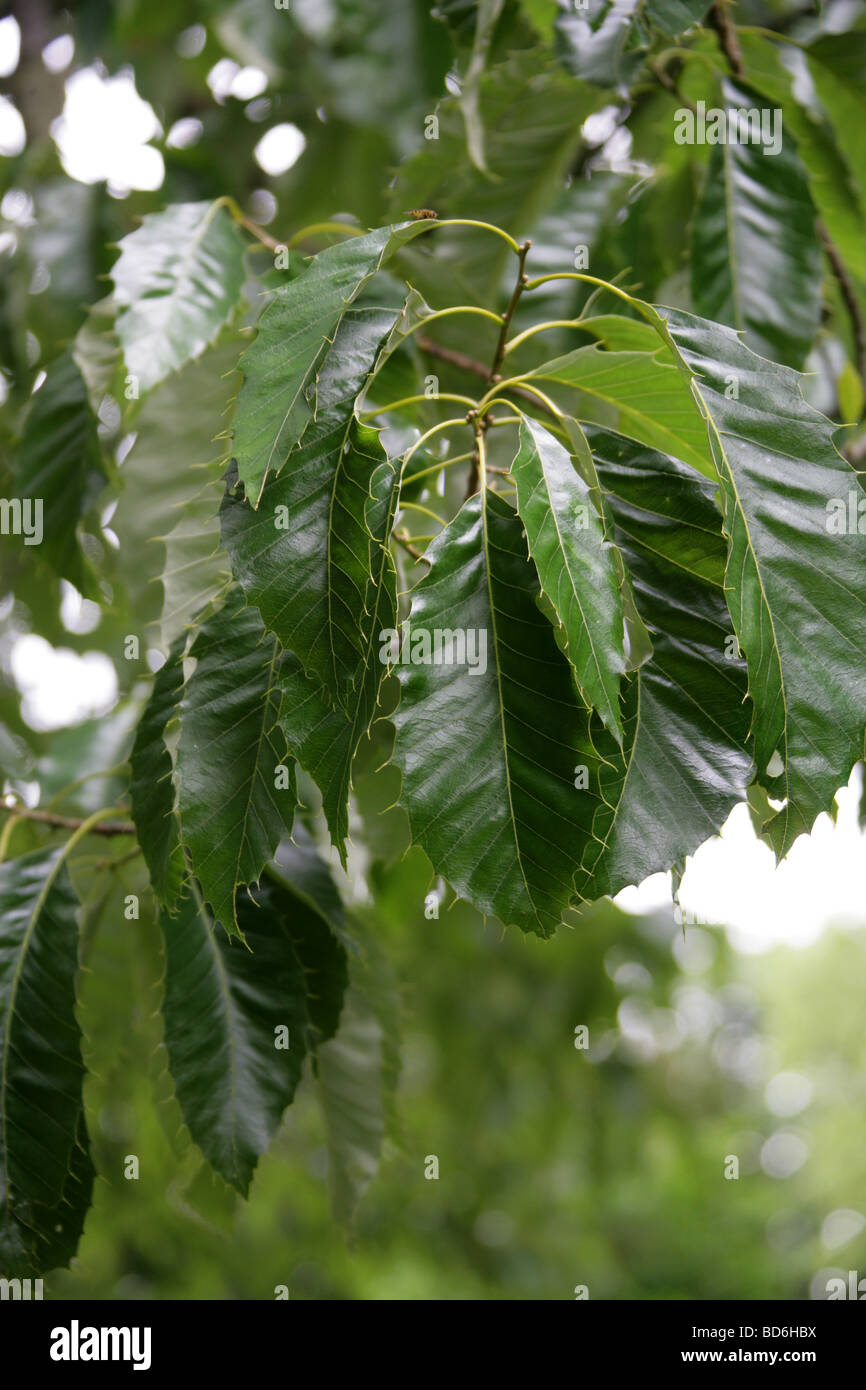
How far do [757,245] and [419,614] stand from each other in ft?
2.37

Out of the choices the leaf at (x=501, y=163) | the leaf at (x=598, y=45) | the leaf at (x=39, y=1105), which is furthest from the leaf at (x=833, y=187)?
the leaf at (x=39, y=1105)

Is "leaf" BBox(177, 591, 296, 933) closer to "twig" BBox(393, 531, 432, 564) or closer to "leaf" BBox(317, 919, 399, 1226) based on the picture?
"twig" BBox(393, 531, 432, 564)

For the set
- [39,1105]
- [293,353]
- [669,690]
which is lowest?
[39,1105]

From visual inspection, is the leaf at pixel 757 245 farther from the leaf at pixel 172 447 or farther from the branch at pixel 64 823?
the branch at pixel 64 823

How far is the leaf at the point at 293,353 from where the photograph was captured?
63 cm

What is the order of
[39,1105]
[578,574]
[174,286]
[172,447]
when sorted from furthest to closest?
[172,447], [174,286], [39,1105], [578,574]

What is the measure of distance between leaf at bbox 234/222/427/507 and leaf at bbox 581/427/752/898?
21 centimetres

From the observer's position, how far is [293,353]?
0.65m

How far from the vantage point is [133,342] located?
3.27ft

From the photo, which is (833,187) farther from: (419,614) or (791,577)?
(419,614)

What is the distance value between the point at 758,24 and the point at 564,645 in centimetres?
137

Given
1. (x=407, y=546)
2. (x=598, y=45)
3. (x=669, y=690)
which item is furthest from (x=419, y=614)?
(x=598, y=45)

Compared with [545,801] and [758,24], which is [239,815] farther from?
[758,24]
